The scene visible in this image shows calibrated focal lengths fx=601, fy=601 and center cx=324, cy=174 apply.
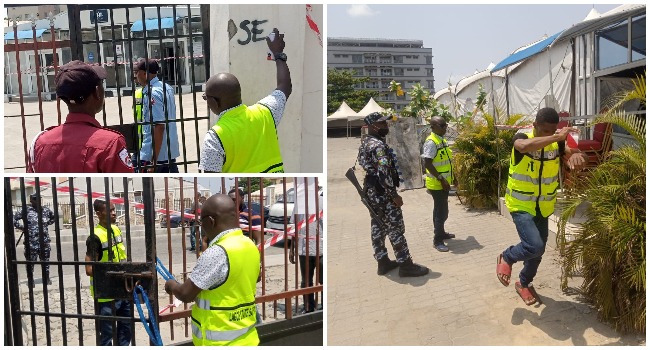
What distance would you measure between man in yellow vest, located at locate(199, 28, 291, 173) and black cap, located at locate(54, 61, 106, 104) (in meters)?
0.65

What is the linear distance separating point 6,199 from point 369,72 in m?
47.1

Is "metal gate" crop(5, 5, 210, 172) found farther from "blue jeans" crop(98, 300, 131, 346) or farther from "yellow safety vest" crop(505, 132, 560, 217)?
"yellow safety vest" crop(505, 132, 560, 217)

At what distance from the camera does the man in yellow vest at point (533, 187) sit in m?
4.61

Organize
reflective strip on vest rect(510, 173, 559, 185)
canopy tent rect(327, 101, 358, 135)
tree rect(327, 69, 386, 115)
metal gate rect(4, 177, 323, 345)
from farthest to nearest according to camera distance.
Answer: tree rect(327, 69, 386, 115) < canopy tent rect(327, 101, 358, 135) < reflective strip on vest rect(510, 173, 559, 185) < metal gate rect(4, 177, 323, 345)

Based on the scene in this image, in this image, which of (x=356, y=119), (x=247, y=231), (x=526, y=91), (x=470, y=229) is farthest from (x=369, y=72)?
(x=247, y=231)

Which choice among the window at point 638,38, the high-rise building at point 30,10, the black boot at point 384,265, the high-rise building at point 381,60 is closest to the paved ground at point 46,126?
the high-rise building at point 30,10

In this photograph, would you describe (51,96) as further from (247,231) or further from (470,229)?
(470,229)

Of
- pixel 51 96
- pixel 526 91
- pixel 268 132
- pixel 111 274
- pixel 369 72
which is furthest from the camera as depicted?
pixel 369 72

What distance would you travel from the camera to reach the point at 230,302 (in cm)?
297

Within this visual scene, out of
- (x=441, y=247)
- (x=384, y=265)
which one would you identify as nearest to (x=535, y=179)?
(x=384, y=265)

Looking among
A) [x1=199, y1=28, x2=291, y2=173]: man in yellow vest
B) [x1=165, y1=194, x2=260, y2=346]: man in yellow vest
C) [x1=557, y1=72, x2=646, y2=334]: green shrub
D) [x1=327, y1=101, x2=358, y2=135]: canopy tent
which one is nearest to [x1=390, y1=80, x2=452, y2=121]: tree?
[x1=557, y1=72, x2=646, y2=334]: green shrub

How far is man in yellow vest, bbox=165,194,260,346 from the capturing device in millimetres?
2900

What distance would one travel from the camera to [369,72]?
1946 inches

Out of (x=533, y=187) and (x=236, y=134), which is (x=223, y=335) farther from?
(x=533, y=187)
